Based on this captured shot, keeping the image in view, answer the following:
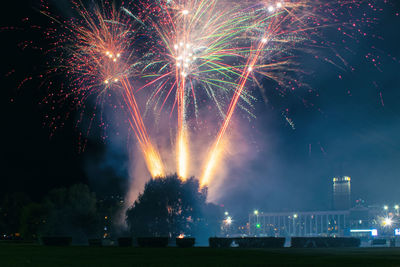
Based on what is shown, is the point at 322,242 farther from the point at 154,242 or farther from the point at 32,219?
the point at 32,219

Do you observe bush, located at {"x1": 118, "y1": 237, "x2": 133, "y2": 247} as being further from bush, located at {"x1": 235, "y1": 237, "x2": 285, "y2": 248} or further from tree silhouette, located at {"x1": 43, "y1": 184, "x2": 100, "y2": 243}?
tree silhouette, located at {"x1": 43, "y1": 184, "x2": 100, "y2": 243}

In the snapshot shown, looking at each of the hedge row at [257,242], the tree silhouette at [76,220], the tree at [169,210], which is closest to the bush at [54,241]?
the tree at [169,210]

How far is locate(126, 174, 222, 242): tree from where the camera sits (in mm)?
70312

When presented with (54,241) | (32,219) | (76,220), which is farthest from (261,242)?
(32,219)

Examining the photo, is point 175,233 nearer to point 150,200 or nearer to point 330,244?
point 150,200

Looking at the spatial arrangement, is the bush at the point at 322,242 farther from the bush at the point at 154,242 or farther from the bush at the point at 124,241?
the bush at the point at 124,241

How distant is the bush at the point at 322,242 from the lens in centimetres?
6003

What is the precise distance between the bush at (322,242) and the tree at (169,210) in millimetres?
15967

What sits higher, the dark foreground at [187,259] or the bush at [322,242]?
the dark foreground at [187,259]

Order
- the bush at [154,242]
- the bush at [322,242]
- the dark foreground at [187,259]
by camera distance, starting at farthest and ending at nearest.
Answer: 1. the bush at [322,242]
2. the bush at [154,242]
3. the dark foreground at [187,259]

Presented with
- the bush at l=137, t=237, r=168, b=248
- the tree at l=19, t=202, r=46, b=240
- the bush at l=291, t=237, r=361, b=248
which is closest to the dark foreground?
the bush at l=137, t=237, r=168, b=248

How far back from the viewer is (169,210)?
7138 centimetres

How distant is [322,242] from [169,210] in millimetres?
21821

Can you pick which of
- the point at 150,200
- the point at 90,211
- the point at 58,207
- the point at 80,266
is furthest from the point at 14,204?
the point at 80,266
